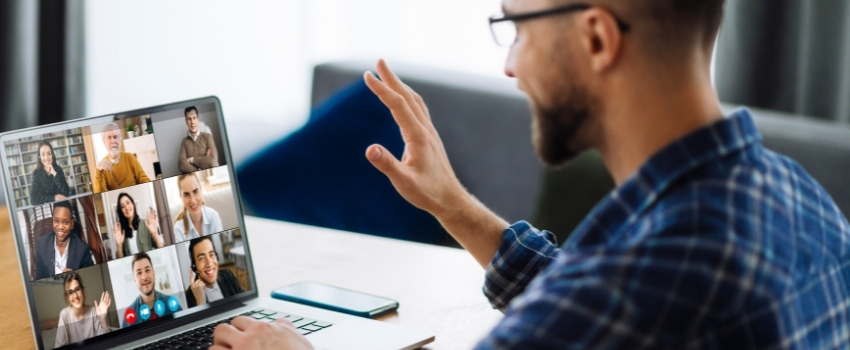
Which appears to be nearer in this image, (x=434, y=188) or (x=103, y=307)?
(x=103, y=307)

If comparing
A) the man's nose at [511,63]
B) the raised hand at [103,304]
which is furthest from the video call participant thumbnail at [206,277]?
the man's nose at [511,63]

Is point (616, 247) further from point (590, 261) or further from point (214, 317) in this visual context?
point (214, 317)

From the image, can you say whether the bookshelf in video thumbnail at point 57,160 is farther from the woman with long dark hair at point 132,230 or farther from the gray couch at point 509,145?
the gray couch at point 509,145

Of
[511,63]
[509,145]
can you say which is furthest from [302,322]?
[509,145]

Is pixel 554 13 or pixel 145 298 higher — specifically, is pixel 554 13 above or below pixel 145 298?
above

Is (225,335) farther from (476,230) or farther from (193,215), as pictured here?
(476,230)

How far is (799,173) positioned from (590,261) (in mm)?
302

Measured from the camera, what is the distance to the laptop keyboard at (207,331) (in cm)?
108

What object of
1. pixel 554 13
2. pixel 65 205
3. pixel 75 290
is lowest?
pixel 75 290

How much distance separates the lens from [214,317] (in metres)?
1.17

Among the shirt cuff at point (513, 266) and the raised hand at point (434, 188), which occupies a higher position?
the raised hand at point (434, 188)

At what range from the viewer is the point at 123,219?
1.09 m

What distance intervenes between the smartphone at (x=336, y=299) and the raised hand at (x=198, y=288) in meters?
0.13

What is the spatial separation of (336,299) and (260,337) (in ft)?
1.00
